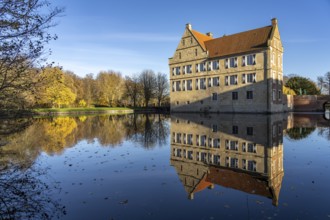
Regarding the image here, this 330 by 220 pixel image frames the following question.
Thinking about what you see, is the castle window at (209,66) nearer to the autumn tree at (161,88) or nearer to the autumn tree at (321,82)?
the autumn tree at (161,88)

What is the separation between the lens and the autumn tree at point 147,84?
7685 cm

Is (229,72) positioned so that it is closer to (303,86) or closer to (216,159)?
(216,159)

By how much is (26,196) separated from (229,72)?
4091 centimetres

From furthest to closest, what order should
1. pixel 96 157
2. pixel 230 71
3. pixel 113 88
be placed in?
pixel 113 88 → pixel 230 71 → pixel 96 157

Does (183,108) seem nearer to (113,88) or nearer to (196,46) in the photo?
(196,46)

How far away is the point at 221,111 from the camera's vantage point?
44812 mm

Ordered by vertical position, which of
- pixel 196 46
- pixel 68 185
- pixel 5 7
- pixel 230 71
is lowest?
pixel 68 185

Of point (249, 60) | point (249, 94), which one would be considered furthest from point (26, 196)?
point (249, 60)

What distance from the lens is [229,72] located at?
43719mm

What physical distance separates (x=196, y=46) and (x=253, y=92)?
14.5m

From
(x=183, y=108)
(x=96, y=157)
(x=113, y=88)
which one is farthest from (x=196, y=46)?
(x=96, y=157)

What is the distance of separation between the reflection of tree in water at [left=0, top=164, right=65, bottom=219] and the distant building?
36.5 meters

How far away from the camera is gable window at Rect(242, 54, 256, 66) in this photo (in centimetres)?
4041

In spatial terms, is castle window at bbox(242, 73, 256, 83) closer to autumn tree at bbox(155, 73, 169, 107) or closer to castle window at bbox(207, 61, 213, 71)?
castle window at bbox(207, 61, 213, 71)
